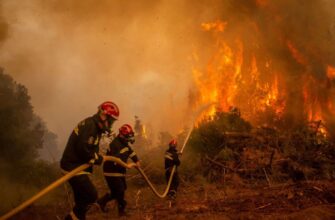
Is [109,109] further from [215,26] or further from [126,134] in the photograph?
[215,26]

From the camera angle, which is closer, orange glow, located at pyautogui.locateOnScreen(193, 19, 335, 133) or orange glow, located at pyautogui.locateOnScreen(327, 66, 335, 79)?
orange glow, located at pyautogui.locateOnScreen(327, 66, 335, 79)

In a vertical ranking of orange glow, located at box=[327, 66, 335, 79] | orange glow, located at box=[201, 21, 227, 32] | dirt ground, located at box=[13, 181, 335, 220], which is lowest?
dirt ground, located at box=[13, 181, 335, 220]

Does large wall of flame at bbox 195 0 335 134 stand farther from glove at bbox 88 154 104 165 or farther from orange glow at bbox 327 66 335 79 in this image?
glove at bbox 88 154 104 165

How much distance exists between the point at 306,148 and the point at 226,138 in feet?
12.1

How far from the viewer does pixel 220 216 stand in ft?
22.2

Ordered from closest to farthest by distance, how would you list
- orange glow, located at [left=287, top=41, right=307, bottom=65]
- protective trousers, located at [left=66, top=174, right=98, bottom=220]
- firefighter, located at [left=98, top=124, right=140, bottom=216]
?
protective trousers, located at [left=66, top=174, right=98, bottom=220] → firefighter, located at [left=98, top=124, right=140, bottom=216] → orange glow, located at [left=287, top=41, right=307, bottom=65]

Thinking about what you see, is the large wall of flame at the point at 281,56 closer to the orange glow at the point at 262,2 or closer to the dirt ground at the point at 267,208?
the orange glow at the point at 262,2

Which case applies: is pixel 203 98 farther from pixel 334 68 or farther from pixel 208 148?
pixel 208 148

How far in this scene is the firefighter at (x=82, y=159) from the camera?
604 centimetres

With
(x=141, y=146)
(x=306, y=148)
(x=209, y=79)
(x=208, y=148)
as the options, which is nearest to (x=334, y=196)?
(x=306, y=148)

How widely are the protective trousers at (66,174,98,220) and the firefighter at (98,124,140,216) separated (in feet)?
8.16

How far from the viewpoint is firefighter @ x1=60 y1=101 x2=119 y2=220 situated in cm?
604

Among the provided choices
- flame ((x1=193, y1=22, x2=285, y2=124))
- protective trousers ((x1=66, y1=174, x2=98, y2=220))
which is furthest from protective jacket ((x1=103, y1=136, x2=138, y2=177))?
flame ((x1=193, y1=22, x2=285, y2=124))

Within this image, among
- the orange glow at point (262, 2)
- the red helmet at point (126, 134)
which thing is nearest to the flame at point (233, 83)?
the orange glow at point (262, 2)
